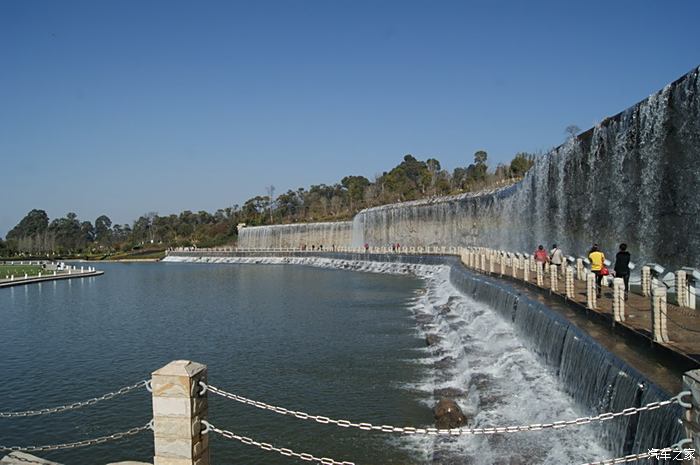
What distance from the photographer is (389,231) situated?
76375 mm

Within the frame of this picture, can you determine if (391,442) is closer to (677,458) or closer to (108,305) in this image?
(677,458)

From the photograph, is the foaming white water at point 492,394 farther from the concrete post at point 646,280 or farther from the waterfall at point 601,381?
the concrete post at point 646,280

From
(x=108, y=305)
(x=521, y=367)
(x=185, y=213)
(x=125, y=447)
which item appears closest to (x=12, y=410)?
(x=125, y=447)

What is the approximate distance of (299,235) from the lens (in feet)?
320

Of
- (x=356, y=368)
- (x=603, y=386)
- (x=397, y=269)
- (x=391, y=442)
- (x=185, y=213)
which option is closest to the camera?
(x=603, y=386)

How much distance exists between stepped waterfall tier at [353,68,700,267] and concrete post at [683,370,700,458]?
734 inches

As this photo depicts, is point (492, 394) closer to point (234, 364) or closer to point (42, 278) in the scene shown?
point (234, 364)

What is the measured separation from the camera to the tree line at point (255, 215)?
120 metres

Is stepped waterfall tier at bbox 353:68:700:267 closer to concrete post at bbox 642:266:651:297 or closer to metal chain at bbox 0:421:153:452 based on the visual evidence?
concrete post at bbox 642:266:651:297

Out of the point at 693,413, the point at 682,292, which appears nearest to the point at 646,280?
the point at 682,292

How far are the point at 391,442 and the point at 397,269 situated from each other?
4331cm

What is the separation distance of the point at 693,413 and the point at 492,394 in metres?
7.17

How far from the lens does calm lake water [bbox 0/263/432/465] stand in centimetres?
1131

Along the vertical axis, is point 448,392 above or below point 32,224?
below
